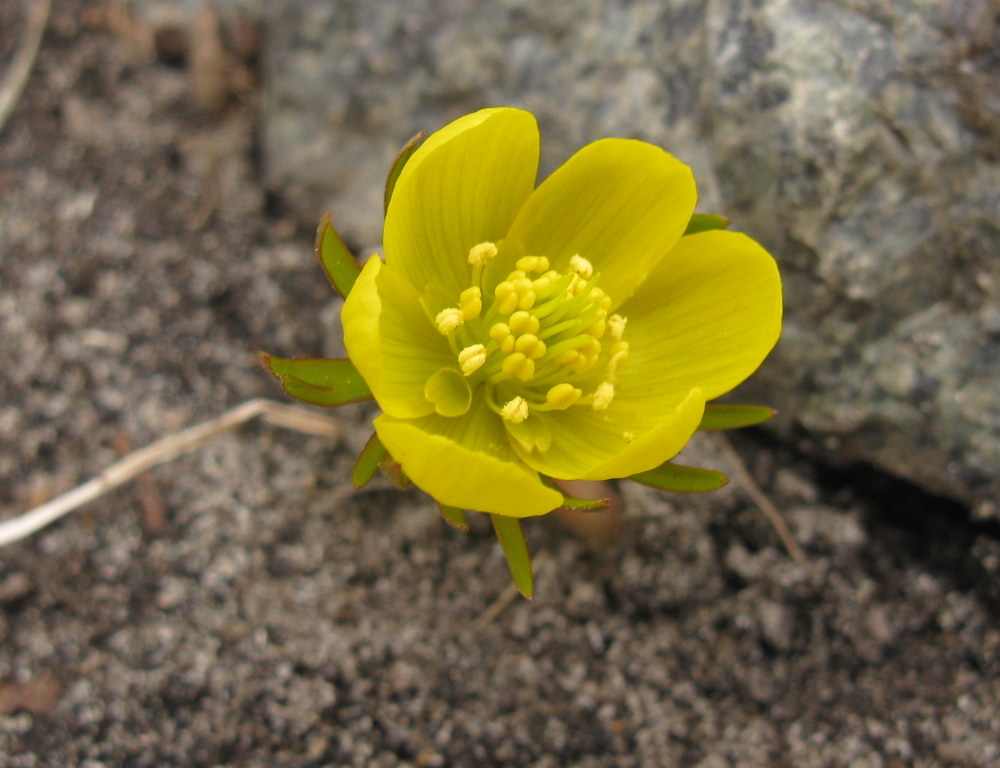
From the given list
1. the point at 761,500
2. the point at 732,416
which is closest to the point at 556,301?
the point at 732,416

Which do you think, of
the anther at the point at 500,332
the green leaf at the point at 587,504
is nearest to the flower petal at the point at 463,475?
the green leaf at the point at 587,504

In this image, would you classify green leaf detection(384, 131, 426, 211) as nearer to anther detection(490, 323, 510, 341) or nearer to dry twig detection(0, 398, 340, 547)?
anther detection(490, 323, 510, 341)

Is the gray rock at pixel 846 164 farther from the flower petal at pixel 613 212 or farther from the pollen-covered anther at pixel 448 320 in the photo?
the pollen-covered anther at pixel 448 320

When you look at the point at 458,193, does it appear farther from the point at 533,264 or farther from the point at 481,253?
the point at 533,264

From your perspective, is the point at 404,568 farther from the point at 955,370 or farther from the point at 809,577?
the point at 955,370

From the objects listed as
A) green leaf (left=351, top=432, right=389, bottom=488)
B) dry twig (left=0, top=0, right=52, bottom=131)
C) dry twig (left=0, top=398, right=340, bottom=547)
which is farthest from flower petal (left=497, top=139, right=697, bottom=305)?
dry twig (left=0, top=0, right=52, bottom=131)

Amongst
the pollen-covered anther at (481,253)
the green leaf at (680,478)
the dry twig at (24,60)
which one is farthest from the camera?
the dry twig at (24,60)
